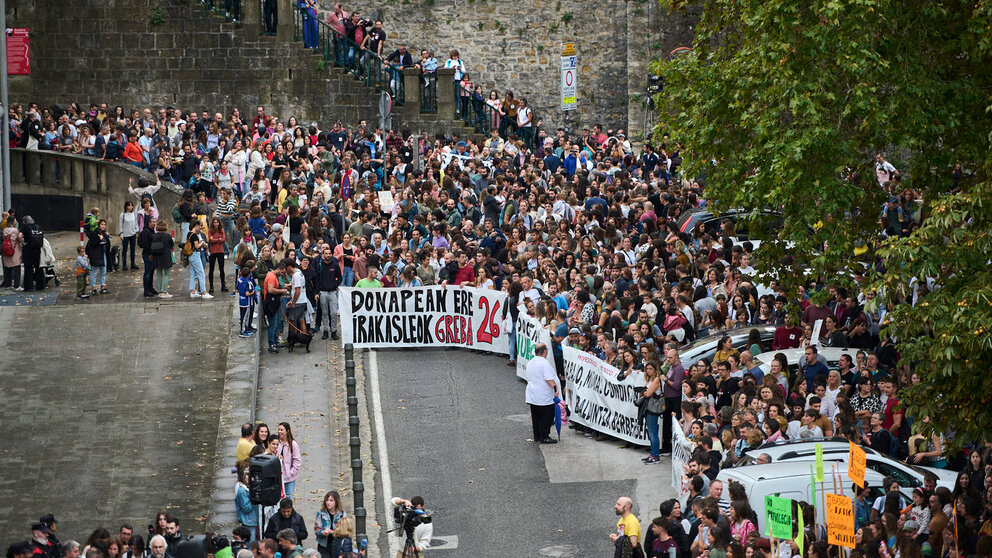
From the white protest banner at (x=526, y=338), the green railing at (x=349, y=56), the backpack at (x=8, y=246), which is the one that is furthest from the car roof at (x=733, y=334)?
the green railing at (x=349, y=56)

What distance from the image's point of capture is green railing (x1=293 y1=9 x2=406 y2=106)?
39.7 meters

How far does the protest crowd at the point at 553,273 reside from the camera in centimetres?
1565

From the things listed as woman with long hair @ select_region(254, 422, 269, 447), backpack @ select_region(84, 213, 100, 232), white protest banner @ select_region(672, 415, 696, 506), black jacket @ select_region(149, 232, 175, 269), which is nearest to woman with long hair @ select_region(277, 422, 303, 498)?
woman with long hair @ select_region(254, 422, 269, 447)

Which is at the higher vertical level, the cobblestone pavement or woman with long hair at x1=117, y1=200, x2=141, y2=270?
woman with long hair at x1=117, y1=200, x2=141, y2=270

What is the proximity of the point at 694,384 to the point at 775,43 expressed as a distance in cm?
429

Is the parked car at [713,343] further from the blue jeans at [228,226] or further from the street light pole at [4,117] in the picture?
the street light pole at [4,117]

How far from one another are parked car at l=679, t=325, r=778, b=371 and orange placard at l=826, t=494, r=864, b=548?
6520 mm

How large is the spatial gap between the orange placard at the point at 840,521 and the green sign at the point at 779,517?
37 cm

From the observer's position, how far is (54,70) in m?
40.2

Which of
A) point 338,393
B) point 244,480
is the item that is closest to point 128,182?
point 338,393

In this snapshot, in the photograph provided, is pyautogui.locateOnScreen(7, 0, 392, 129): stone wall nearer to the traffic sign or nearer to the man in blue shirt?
the traffic sign

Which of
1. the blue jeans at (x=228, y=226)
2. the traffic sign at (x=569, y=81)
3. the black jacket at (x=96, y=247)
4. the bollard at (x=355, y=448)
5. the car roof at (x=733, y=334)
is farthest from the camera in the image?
the traffic sign at (x=569, y=81)

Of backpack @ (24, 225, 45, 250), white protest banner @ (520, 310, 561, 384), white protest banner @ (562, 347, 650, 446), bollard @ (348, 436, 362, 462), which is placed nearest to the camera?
bollard @ (348, 436, 362, 462)

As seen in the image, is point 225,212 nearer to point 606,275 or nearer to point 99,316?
point 99,316
